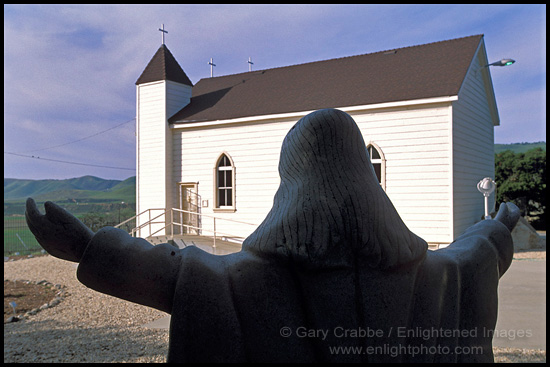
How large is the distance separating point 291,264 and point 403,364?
67cm

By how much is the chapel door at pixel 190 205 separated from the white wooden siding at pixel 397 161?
100cm

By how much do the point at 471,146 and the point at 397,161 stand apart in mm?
3319

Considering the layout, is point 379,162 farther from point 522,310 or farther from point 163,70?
point 163,70

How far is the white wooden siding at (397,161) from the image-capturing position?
11.8 m

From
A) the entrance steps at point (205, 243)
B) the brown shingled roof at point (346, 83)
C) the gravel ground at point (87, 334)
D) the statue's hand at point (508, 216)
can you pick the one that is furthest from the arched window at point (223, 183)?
the statue's hand at point (508, 216)

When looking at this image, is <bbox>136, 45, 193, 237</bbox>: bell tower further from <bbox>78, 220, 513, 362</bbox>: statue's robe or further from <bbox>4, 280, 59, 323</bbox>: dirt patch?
<bbox>78, 220, 513, 362</bbox>: statue's robe

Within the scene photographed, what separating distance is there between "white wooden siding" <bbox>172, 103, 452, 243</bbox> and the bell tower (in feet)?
7.50

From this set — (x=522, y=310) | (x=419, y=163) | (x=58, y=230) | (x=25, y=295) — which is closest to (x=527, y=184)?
(x=419, y=163)

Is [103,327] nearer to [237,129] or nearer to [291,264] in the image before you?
[291,264]

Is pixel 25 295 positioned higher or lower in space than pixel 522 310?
lower

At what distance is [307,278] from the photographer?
5.70 feet

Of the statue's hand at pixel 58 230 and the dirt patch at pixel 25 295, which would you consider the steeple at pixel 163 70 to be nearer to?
the dirt patch at pixel 25 295

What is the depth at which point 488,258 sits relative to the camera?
2.03m

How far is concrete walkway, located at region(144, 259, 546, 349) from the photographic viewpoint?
5.53 m
